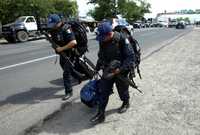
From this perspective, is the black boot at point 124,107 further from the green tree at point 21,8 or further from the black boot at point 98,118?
the green tree at point 21,8

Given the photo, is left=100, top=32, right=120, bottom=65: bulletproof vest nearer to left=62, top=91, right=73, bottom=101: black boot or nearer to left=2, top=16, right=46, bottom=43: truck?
left=62, top=91, right=73, bottom=101: black boot

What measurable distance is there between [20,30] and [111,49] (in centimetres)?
2711

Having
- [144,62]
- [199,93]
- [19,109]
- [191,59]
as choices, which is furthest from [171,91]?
[191,59]

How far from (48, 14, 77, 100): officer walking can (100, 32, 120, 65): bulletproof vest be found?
178 cm

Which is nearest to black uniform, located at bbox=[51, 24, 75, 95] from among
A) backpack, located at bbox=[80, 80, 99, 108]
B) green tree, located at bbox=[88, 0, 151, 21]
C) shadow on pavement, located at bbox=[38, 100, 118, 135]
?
shadow on pavement, located at bbox=[38, 100, 118, 135]

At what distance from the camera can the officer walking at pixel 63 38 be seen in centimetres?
793

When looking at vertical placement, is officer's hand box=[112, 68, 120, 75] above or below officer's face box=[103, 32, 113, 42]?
below

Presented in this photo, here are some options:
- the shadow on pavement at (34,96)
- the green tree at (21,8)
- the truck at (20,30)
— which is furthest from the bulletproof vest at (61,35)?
the green tree at (21,8)

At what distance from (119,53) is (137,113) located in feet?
3.70

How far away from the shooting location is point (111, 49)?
6.24 meters

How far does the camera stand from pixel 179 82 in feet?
31.1

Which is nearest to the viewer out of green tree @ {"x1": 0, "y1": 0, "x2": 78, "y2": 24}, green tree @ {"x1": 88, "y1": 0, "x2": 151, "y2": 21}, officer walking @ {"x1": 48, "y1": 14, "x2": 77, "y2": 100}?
officer walking @ {"x1": 48, "y1": 14, "x2": 77, "y2": 100}

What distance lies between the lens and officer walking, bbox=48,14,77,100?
7.93 m

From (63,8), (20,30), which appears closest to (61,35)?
(20,30)
